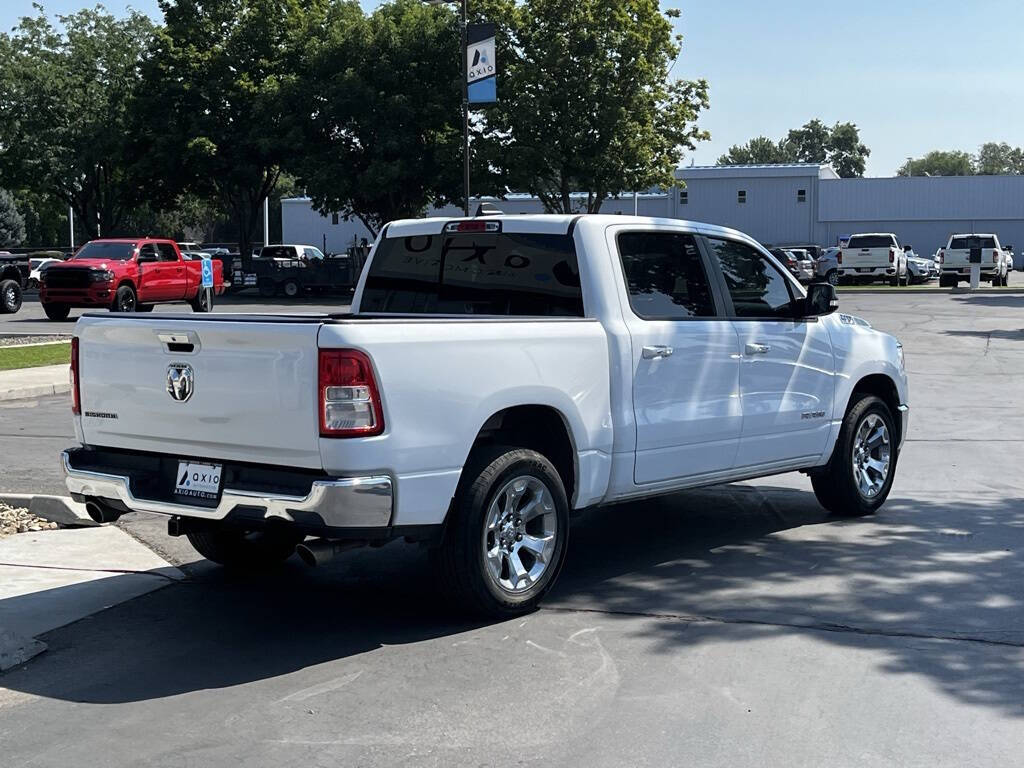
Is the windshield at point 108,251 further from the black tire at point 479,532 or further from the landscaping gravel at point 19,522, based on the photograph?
the black tire at point 479,532

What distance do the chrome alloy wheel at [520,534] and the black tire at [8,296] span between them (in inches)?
1161

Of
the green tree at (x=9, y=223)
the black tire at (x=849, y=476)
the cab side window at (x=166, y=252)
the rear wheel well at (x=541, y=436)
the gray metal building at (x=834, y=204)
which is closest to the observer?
the rear wheel well at (x=541, y=436)

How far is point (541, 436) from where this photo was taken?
21.5ft

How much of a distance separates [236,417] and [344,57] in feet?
138

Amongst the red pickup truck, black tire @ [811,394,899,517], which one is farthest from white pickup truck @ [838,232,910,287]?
Result: black tire @ [811,394,899,517]

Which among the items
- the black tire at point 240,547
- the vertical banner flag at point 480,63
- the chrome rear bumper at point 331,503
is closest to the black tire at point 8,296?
the vertical banner flag at point 480,63

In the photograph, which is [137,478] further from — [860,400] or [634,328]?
[860,400]

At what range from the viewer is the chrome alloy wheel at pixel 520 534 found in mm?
6051

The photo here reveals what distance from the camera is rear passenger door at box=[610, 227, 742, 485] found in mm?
6859

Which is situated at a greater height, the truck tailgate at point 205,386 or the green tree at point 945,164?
the green tree at point 945,164

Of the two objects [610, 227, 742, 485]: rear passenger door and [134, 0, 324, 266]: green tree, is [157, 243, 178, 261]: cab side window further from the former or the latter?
[610, 227, 742, 485]: rear passenger door

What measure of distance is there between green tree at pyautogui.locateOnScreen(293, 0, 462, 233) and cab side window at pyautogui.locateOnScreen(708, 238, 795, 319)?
36577mm

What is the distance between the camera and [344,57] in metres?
45.9

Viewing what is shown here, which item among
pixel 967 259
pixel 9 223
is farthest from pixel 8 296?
pixel 9 223
